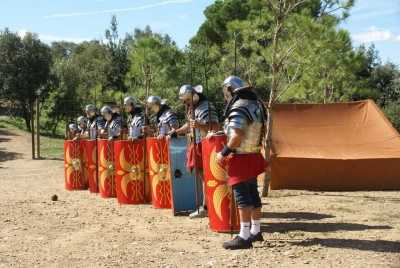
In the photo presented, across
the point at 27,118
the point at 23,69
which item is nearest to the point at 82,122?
the point at 27,118

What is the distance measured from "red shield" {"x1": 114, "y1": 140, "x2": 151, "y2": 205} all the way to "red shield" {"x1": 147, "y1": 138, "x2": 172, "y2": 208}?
0.51 metres

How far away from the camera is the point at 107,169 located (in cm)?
896

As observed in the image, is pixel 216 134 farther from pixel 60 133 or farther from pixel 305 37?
pixel 60 133

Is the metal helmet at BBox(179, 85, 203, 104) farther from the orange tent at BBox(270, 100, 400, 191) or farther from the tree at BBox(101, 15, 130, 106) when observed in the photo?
the tree at BBox(101, 15, 130, 106)

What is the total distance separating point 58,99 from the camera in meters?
25.3

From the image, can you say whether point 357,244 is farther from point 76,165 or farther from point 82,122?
point 82,122

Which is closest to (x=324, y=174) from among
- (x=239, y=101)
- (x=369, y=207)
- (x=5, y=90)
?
(x=369, y=207)

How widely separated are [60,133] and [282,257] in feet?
73.7

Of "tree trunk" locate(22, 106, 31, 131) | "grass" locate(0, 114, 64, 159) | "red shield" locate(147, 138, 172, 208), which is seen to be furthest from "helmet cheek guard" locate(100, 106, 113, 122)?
A: "tree trunk" locate(22, 106, 31, 131)

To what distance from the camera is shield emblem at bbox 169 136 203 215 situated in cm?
726

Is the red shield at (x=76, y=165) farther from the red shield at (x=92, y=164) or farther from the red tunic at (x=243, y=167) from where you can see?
the red tunic at (x=243, y=167)

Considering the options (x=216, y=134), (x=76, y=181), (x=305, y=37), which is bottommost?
(x=76, y=181)

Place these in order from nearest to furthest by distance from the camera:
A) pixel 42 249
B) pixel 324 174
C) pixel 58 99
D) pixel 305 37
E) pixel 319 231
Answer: pixel 42 249 < pixel 319 231 < pixel 305 37 < pixel 324 174 < pixel 58 99

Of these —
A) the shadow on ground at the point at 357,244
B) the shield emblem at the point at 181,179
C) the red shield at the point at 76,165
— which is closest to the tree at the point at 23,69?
the red shield at the point at 76,165
